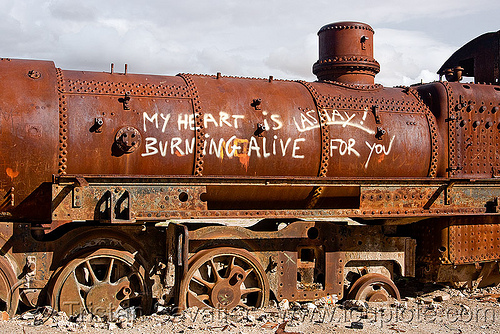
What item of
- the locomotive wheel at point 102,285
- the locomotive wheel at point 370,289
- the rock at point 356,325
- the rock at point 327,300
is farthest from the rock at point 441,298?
the locomotive wheel at point 102,285

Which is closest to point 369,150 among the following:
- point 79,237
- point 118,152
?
point 118,152

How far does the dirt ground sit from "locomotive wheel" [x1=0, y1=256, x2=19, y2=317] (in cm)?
18

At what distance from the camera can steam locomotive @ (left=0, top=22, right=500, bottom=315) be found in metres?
6.26

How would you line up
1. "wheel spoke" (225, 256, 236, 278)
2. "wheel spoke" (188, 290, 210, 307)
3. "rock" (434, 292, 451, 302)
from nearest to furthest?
"wheel spoke" (188, 290, 210, 307)
"wheel spoke" (225, 256, 236, 278)
"rock" (434, 292, 451, 302)

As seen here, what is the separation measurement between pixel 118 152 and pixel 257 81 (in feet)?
7.38

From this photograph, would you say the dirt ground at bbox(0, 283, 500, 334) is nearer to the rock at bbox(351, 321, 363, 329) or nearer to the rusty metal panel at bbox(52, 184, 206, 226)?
the rock at bbox(351, 321, 363, 329)

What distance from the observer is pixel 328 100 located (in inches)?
295

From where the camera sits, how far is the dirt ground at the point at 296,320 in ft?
20.1

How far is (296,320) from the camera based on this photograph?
663cm

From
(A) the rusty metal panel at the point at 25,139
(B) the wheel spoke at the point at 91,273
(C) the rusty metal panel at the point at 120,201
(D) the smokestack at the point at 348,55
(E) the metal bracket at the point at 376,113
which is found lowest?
(B) the wheel spoke at the point at 91,273

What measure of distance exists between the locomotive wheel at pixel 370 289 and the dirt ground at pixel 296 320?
13 centimetres

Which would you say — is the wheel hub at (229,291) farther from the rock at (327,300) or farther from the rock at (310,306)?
the rock at (327,300)

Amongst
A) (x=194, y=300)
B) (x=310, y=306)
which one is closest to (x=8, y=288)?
(x=194, y=300)

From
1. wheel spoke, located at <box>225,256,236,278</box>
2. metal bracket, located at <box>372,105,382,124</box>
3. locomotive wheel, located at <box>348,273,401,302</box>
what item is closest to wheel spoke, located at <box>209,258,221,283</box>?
wheel spoke, located at <box>225,256,236,278</box>
